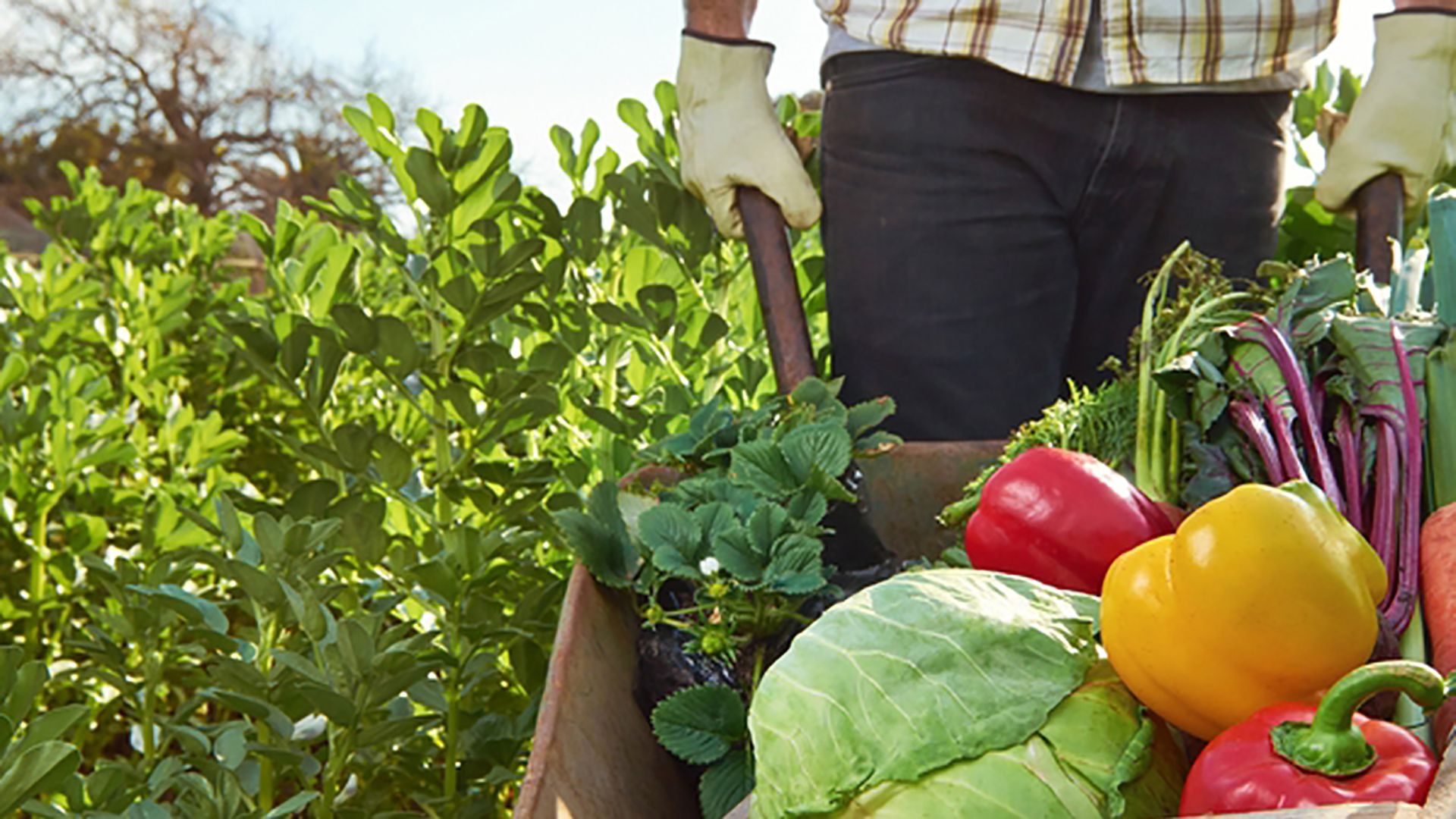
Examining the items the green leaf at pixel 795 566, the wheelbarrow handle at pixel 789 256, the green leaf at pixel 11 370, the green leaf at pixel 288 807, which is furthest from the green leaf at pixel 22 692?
the green leaf at pixel 11 370

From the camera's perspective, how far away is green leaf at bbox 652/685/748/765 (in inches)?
47.9

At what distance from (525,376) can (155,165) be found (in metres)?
18.3

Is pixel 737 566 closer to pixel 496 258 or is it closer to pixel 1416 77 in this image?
pixel 496 258

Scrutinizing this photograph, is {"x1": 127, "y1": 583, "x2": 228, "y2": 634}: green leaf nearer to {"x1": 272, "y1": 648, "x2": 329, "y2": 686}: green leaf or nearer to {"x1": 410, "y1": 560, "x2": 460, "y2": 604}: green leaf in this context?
{"x1": 272, "y1": 648, "x2": 329, "y2": 686}: green leaf

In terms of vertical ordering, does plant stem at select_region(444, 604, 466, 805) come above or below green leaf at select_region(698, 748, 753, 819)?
below

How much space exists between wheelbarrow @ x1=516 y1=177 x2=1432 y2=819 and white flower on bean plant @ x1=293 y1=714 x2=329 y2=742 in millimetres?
511

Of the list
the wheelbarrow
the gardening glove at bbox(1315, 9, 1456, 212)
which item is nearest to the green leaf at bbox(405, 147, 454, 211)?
the wheelbarrow

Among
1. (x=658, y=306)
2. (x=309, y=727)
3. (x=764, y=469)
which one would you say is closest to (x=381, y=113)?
(x=658, y=306)

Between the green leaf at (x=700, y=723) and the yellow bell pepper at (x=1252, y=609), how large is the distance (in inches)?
19.1

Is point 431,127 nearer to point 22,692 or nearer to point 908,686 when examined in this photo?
point 22,692

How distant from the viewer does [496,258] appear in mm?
1973

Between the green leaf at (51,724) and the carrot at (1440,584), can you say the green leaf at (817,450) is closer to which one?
the carrot at (1440,584)

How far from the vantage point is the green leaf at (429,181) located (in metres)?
1.99

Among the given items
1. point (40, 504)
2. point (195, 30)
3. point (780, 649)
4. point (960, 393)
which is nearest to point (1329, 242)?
point (960, 393)
